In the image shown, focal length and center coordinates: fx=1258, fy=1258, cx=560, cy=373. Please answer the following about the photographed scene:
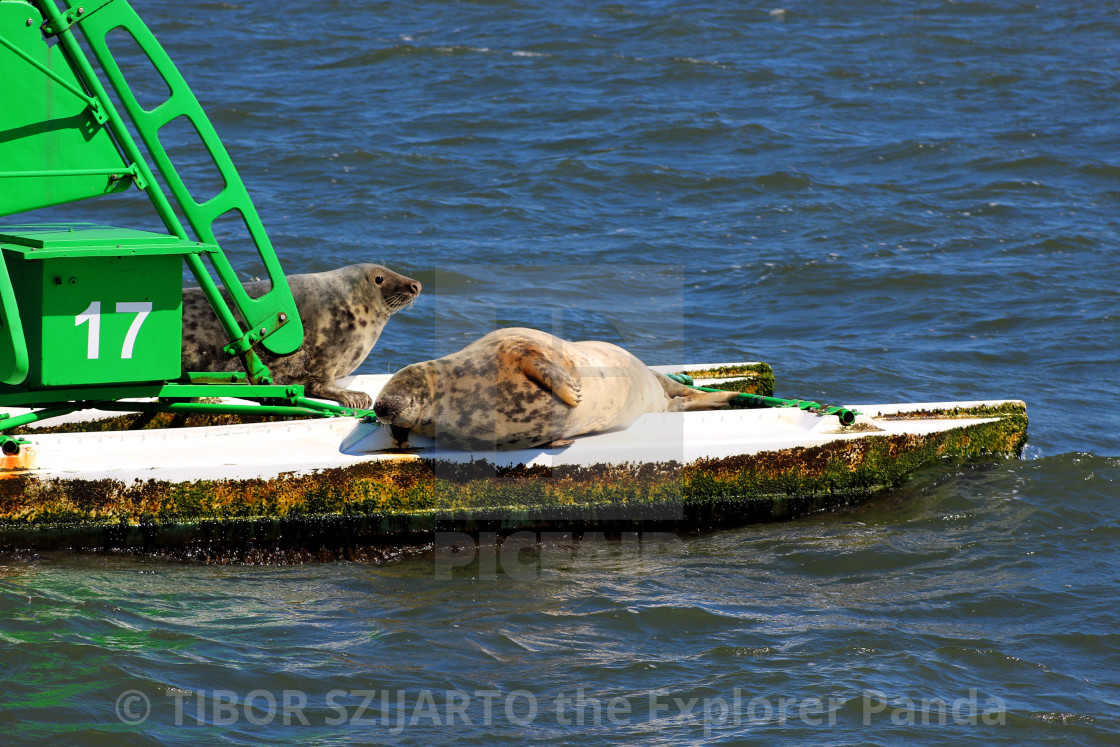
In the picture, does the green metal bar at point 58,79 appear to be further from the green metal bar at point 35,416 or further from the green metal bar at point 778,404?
the green metal bar at point 778,404

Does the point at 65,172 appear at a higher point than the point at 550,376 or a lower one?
higher

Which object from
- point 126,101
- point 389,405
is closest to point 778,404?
point 389,405

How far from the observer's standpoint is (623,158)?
14.7 metres

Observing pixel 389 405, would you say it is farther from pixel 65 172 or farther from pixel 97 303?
pixel 65 172

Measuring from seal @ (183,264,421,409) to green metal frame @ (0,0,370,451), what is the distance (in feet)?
1.69

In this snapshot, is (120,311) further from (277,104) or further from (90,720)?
(277,104)

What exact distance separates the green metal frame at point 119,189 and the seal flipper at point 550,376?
1.04 metres

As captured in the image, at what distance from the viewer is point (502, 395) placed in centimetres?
A: 574

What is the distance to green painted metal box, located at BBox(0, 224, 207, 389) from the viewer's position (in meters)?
5.35

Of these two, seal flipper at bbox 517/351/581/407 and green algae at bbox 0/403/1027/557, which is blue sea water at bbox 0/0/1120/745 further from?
seal flipper at bbox 517/351/581/407

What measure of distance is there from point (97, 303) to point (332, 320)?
170 cm

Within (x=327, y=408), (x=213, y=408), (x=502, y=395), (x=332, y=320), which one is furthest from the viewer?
(x=332, y=320)

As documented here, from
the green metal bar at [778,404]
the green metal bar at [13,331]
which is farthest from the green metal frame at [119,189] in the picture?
the green metal bar at [778,404]

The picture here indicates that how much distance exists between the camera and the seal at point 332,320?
6.90 meters
